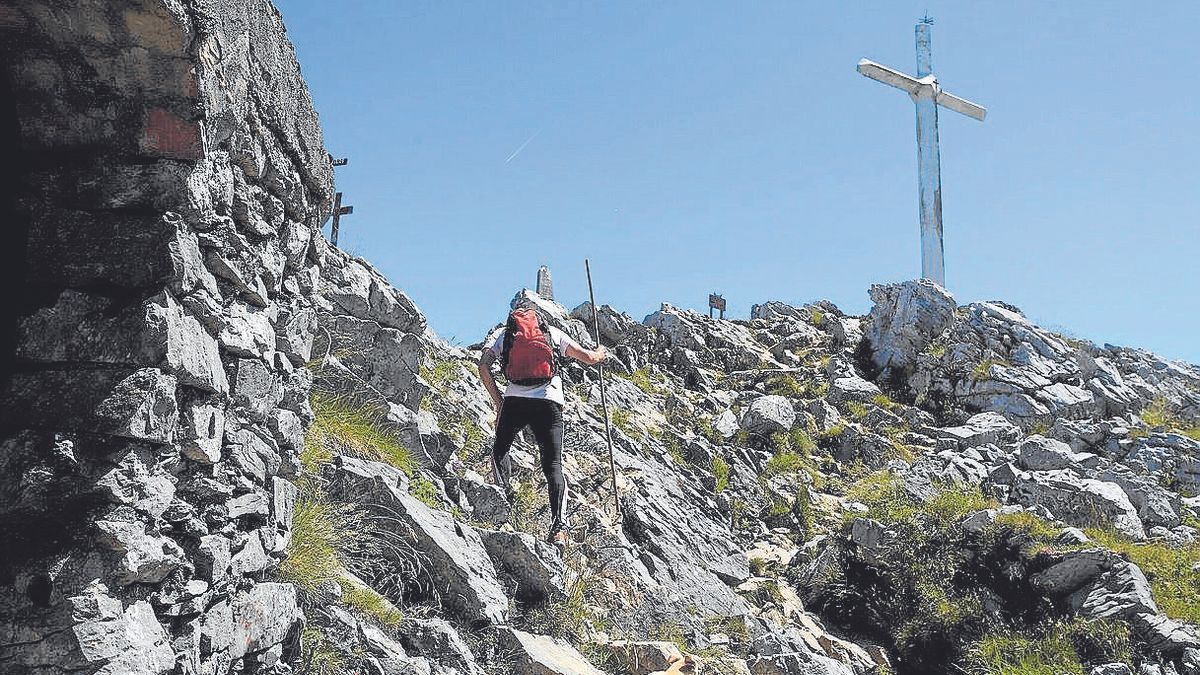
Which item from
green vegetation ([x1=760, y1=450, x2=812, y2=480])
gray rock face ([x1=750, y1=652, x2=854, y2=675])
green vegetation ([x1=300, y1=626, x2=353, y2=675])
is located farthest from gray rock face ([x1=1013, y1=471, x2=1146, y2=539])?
green vegetation ([x1=300, y1=626, x2=353, y2=675])

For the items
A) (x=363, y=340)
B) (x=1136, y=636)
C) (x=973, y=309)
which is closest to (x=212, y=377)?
(x=363, y=340)

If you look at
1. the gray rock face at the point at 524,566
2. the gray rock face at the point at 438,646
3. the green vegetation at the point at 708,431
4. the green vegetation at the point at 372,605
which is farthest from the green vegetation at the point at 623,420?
the green vegetation at the point at 372,605

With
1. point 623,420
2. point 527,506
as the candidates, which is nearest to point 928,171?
point 623,420

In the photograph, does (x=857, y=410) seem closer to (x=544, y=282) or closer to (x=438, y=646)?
(x=544, y=282)

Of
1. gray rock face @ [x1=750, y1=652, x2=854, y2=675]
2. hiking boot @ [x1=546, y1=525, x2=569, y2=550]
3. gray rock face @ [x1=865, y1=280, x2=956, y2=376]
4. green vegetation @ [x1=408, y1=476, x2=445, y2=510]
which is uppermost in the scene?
gray rock face @ [x1=865, y1=280, x2=956, y2=376]

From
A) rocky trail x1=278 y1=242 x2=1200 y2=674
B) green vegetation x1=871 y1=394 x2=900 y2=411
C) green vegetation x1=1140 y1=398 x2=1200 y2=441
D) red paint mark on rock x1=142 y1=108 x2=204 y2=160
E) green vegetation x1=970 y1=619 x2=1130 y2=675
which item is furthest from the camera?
green vegetation x1=871 y1=394 x2=900 y2=411

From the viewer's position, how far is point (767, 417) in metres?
14.7

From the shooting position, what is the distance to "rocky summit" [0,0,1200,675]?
3652mm

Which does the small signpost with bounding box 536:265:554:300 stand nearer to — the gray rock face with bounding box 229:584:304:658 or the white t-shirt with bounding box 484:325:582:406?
the white t-shirt with bounding box 484:325:582:406

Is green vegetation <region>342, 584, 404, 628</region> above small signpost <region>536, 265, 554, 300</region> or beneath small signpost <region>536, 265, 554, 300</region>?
beneath

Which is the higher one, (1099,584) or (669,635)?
(1099,584)

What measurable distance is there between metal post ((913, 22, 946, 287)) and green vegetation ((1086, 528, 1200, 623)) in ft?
52.5

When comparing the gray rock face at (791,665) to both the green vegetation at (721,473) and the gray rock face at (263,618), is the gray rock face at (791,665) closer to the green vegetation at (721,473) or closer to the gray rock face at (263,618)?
the green vegetation at (721,473)

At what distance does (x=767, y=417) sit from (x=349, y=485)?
9.85 metres
